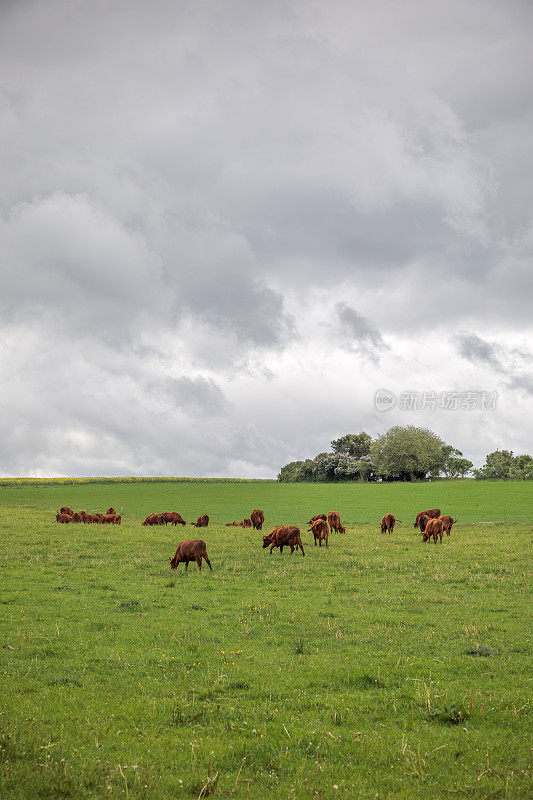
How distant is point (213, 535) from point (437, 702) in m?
24.9

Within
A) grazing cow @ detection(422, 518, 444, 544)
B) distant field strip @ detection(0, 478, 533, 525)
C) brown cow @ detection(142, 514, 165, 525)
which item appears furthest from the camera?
distant field strip @ detection(0, 478, 533, 525)

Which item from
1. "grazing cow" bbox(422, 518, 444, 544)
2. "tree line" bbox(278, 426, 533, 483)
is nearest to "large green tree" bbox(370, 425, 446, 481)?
"tree line" bbox(278, 426, 533, 483)

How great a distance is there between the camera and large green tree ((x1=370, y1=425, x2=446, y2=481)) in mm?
118938

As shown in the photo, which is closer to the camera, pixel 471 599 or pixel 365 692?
pixel 365 692

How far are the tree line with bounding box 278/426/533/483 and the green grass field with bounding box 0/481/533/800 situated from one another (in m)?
98.9

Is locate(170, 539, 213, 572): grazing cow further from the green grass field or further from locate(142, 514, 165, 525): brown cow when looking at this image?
locate(142, 514, 165, 525): brown cow

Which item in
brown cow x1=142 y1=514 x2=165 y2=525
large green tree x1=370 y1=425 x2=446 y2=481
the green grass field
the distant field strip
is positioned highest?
large green tree x1=370 y1=425 x2=446 y2=481

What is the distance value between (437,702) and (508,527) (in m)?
32.3

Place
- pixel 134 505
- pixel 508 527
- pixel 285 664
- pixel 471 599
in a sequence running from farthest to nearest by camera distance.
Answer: pixel 134 505, pixel 508 527, pixel 471 599, pixel 285 664

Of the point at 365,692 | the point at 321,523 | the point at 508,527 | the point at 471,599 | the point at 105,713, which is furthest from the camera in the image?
the point at 508,527

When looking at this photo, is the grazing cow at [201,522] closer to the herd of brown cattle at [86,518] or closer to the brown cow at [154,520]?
Answer: the brown cow at [154,520]

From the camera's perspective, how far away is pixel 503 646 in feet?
40.4

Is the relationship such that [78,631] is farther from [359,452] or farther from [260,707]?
[359,452]

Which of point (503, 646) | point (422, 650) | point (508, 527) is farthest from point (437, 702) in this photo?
point (508, 527)
